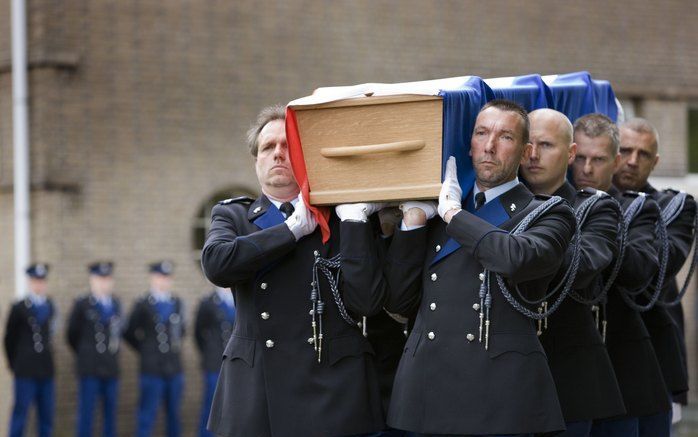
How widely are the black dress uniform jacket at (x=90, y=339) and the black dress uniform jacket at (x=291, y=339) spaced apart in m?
7.56

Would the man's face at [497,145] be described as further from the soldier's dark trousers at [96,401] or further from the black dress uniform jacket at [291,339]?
the soldier's dark trousers at [96,401]

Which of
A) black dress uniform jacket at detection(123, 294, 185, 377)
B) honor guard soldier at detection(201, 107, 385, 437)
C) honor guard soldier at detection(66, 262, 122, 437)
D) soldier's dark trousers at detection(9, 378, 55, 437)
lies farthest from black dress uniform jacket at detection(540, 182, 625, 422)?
soldier's dark trousers at detection(9, 378, 55, 437)

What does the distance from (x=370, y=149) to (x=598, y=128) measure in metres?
1.24

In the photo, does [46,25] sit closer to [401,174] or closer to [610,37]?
[610,37]

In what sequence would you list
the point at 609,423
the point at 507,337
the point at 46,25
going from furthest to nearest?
the point at 46,25 < the point at 609,423 < the point at 507,337

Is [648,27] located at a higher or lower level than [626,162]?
higher

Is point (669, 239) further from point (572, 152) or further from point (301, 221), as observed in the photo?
point (301, 221)

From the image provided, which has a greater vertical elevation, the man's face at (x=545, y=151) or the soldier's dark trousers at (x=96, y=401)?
the man's face at (x=545, y=151)

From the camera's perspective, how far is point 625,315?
195 inches

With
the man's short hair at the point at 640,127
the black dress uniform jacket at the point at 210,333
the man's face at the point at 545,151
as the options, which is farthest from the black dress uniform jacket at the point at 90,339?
→ the man's face at the point at 545,151

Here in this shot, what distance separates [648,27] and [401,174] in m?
10.9

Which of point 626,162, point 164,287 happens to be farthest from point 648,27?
point 626,162

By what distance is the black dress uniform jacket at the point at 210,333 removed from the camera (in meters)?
12.2

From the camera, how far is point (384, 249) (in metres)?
4.18
